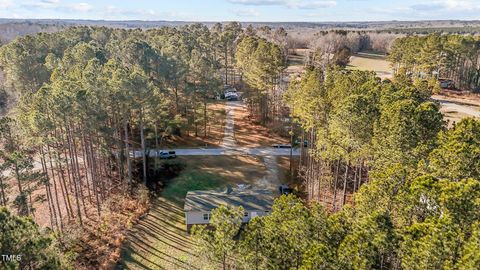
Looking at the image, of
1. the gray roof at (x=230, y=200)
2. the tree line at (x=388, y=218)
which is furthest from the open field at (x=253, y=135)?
the tree line at (x=388, y=218)

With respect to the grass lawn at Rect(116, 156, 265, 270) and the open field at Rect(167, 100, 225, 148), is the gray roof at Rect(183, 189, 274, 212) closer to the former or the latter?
the grass lawn at Rect(116, 156, 265, 270)

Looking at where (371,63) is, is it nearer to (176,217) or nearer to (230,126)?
(230,126)

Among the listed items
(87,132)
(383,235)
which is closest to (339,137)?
(383,235)

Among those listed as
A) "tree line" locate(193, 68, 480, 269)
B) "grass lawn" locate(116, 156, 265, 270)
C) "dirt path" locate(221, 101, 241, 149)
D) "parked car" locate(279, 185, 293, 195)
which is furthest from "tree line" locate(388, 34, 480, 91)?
"tree line" locate(193, 68, 480, 269)

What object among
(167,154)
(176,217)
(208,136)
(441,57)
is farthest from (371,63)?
(176,217)

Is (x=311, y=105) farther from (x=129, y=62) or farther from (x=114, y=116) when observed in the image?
(x=129, y=62)

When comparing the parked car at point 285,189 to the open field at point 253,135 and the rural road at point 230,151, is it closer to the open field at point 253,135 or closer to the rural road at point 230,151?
the rural road at point 230,151
